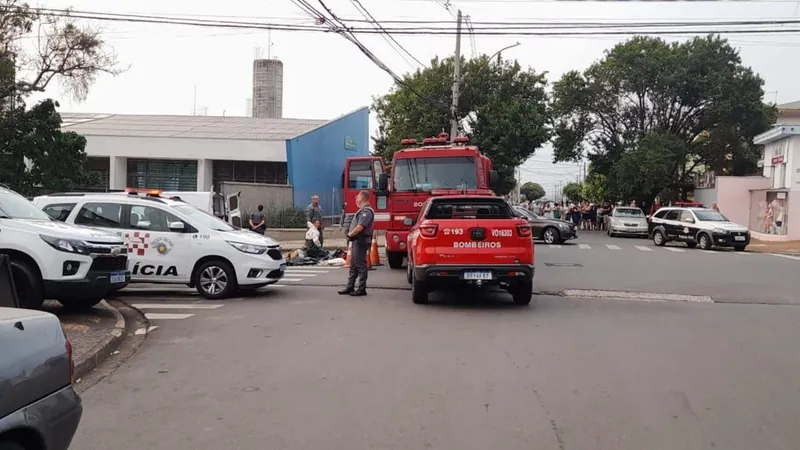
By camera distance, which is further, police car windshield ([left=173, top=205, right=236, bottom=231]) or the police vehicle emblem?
police car windshield ([left=173, top=205, right=236, bottom=231])

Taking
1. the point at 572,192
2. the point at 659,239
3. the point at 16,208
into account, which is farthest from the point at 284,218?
the point at 572,192

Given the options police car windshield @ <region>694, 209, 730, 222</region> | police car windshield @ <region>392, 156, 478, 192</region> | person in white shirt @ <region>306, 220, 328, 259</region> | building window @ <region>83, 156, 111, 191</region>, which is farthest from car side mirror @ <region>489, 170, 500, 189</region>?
building window @ <region>83, 156, 111, 191</region>

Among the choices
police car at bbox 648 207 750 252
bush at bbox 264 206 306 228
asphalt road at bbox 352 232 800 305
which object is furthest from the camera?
bush at bbox 264 206 306 228

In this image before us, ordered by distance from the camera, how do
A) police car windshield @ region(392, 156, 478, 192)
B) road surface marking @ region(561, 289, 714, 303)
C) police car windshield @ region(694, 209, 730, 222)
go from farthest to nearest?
1. police car windshield @ region(694, 209, 730, 222)
2. police car windshield @ region(392, 156, 478, 192)
3. road surface marking @ region(561, 289, 714, 303)

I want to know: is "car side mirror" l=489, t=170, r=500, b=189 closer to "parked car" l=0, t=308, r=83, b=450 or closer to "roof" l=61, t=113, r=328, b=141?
"parked car" l=0, t=308, r=83, b=450

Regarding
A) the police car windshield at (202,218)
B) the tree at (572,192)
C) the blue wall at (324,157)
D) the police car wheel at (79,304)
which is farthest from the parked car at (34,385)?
the tree at (572,192)

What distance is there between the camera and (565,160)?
4497 centimetres

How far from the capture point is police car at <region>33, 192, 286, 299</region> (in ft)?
37.2

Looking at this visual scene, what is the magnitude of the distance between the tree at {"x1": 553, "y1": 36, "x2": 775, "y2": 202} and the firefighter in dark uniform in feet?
99.9

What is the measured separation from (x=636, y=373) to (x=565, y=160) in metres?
39.6

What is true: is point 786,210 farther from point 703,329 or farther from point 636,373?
point 636,373

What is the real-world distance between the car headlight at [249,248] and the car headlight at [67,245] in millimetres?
2879

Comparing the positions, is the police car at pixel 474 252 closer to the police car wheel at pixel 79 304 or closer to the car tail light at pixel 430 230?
the car tail light at pixel 430 230

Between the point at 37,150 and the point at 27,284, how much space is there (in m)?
17.1
